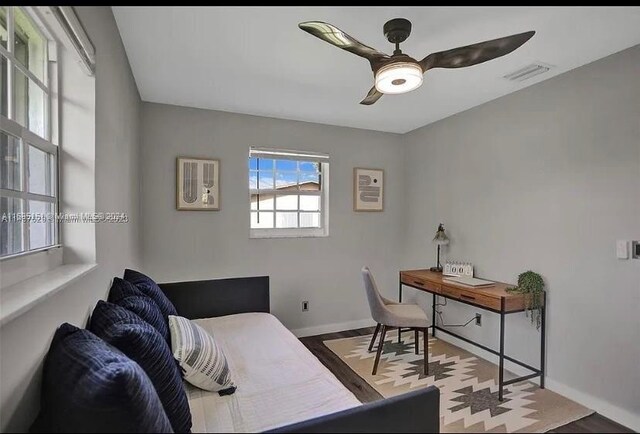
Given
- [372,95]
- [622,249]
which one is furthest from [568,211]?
[372,95]

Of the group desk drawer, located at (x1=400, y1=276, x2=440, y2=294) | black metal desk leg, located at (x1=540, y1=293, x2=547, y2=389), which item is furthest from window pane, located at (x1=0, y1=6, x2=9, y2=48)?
black metal desk leg, located at (x1=540, y1=293, x2=547, y2=389)

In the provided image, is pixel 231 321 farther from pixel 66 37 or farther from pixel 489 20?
pixel 489 20

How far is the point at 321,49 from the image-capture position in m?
2.12

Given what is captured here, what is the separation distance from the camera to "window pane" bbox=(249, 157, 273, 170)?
351 centimetres

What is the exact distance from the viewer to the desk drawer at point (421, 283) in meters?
2.99

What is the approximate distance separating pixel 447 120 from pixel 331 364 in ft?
8.54

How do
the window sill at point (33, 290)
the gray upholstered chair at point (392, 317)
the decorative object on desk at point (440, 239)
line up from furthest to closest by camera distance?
the decorative object on desk at point (440, 239)
the gray upholstered chair at point (392, 317)
the window sill at point (33, 290)

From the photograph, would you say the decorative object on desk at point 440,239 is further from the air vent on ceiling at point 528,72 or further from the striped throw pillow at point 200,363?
the striped throw pillow at point 200,363

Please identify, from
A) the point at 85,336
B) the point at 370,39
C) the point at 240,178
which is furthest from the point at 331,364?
the point at 370,39

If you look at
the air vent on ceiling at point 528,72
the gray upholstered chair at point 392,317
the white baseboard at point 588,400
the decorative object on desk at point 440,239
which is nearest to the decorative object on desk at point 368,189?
the decorative object on desk at point 440,239

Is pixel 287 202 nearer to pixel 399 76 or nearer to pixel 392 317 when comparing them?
pixel 392 317

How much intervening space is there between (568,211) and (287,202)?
246 cm

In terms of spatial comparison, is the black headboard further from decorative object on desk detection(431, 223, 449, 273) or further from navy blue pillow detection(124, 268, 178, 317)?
decorative object on desk detection(431, 223, 449, 273)

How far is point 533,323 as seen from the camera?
2.66 metres
